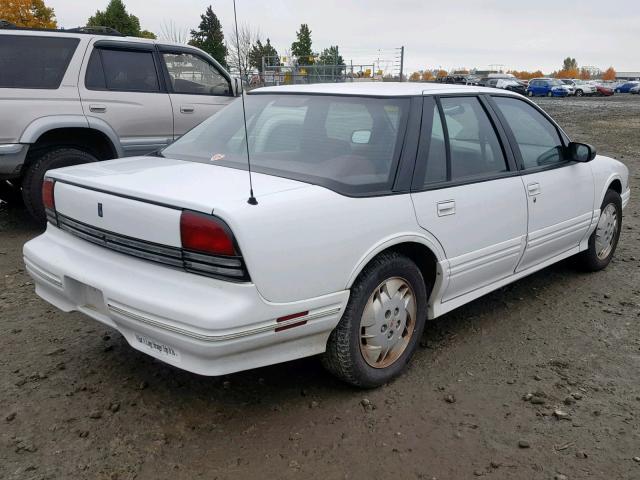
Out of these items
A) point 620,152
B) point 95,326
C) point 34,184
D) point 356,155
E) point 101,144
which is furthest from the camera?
point 620,152

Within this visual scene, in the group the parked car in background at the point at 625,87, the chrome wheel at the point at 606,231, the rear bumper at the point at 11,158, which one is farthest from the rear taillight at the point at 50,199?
the parked car in background at the point at 625,87

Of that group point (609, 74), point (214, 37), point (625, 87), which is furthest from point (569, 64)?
point (214, 37)

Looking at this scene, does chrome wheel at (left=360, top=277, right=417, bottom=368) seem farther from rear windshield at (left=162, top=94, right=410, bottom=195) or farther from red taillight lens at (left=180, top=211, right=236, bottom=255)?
red taillight lens at (left=180, top=211, right=236, bottom=255)

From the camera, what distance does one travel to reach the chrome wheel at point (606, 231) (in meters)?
5.09

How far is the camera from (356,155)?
3.21 meters

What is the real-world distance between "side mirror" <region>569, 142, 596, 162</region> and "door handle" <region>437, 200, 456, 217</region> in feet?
5.29

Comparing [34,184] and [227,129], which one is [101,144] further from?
[227,129]

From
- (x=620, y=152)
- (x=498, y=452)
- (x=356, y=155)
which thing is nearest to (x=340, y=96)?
(x=356, y=155)

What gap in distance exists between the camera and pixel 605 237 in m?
5.21

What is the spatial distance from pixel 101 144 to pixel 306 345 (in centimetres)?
463

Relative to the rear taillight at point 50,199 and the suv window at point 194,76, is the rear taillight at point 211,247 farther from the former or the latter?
the suv window at point 194,76

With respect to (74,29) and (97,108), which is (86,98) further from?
(74,29)

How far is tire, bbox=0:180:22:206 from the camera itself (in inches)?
273

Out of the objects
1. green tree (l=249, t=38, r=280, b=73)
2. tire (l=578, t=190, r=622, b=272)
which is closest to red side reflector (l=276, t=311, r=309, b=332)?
tire (l=578, t=190, r=622, b=272)
